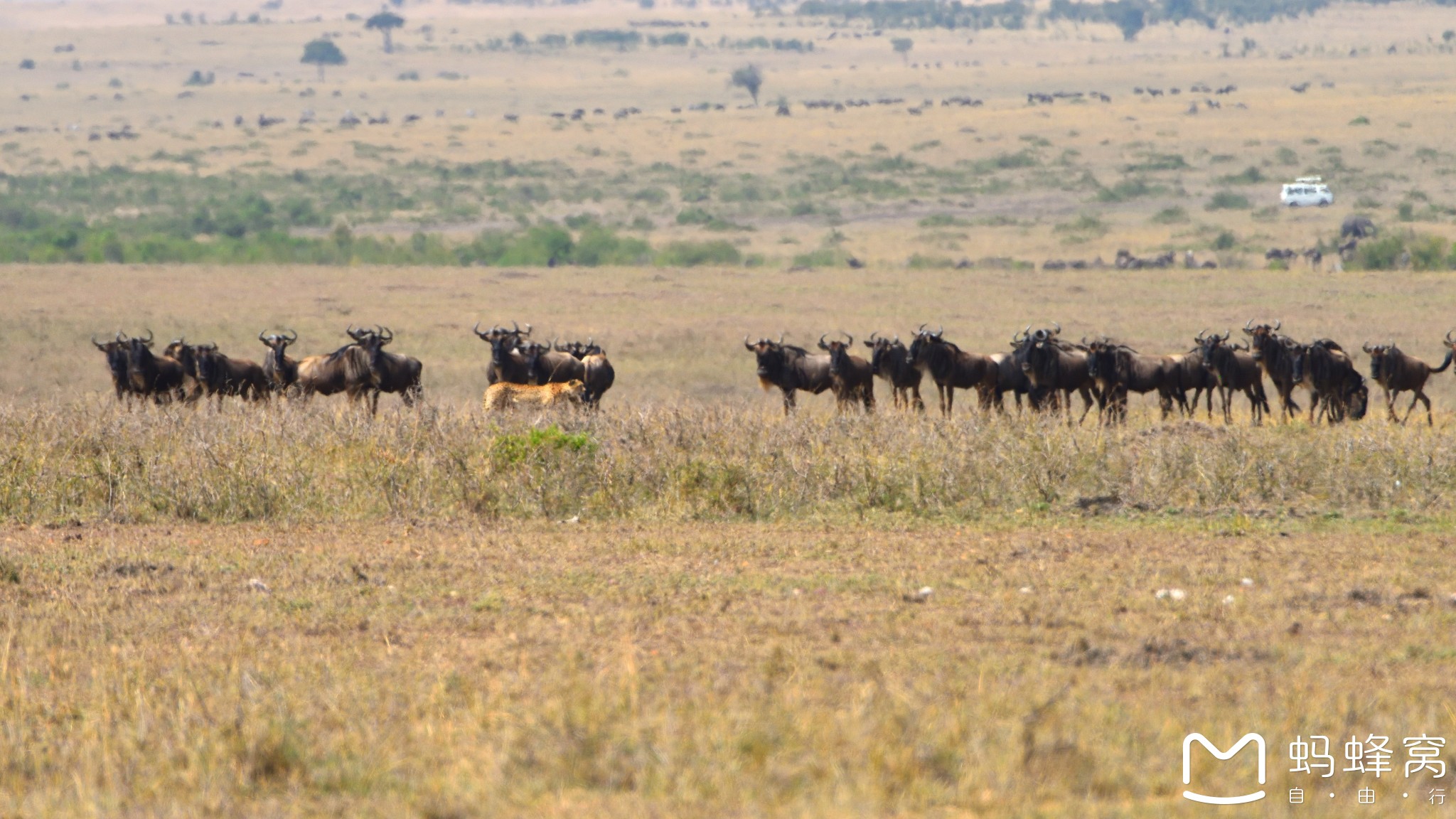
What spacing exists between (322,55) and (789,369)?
9797 cm

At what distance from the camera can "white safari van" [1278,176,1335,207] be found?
52312mm

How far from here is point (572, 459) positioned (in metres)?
12.1

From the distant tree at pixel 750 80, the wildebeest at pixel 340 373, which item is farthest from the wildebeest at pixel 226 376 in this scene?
the distant tree at pixel 750 80

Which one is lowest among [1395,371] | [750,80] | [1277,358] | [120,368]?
[1395,371]

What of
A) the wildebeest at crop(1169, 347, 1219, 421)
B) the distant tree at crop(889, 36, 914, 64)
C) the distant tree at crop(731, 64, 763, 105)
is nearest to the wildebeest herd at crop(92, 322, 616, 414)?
the wildebeest at crop(1169, 347, 1219, 421)

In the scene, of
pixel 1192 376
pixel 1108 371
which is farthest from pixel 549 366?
pixel 1192 376

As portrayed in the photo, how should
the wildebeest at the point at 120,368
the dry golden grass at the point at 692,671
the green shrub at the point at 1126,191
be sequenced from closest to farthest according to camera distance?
the dry golden grass at the point at 692,671, the wildebeest at the point at 120,368, the green shrub at the point at 1126,191

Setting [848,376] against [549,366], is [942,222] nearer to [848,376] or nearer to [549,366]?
[848,376]

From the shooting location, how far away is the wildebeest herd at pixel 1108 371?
18.7 meters

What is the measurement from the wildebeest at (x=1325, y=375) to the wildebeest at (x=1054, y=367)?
2.34m

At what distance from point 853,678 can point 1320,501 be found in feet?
21.8

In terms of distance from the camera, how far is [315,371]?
1934cm

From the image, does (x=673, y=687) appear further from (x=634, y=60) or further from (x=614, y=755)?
(x=634, y=60)

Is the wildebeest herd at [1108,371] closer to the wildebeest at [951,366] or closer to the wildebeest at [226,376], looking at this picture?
the wildebeest at [951,366]
